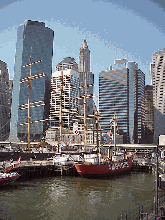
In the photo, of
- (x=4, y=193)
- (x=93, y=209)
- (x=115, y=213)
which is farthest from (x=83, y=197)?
(x=4, y=193)

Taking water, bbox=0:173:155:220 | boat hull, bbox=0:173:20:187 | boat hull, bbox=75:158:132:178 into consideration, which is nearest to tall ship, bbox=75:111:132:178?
boat hull, bbox=75:158:132:178

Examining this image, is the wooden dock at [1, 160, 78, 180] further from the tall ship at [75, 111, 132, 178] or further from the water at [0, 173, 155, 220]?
the water at [0, 173, 155, 220]

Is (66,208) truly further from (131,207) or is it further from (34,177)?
(34,177)

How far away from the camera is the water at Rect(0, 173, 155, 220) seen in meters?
22.7

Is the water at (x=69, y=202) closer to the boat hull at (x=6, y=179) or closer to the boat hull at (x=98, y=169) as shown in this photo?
the boat hull at (x=6, y=179)

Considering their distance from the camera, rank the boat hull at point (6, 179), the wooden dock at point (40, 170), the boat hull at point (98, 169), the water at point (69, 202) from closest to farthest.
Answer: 1. the water at point (69, 202)
2. the boat hull at point (6, 179)
3. the wooden dock at point (40, 170)
4. the boat hull at point (98, 169)

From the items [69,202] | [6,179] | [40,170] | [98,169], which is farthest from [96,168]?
[69,202]

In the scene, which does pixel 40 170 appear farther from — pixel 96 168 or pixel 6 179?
pixel 6 179

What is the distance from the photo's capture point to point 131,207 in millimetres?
25797

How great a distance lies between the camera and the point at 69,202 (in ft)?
89.5

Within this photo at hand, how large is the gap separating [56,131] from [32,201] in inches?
6572

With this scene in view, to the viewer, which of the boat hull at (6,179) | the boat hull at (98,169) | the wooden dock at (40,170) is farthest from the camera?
the boat hull at (98,169)

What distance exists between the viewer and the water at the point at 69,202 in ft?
74.5

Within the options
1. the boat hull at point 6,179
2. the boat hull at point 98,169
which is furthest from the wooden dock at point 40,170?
the boat hull at point 6,179
